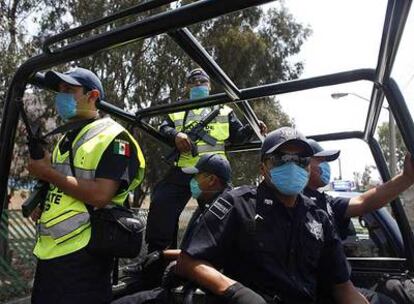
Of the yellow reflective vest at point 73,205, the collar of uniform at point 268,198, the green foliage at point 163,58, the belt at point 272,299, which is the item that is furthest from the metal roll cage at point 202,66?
the green foliage at point 163,58

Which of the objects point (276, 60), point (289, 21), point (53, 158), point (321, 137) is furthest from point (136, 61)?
point (53, 158)

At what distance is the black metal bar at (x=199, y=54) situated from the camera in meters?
1.97

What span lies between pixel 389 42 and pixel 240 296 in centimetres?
114

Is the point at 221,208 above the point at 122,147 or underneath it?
underneath

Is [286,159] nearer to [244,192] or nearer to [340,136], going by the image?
[244,192]

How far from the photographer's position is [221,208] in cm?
225

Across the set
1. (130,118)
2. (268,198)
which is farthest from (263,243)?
(130,118)

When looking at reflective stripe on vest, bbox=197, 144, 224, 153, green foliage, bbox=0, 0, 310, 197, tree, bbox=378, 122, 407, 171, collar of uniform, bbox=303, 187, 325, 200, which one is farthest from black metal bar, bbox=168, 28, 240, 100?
green foliage, bbox=0, 0, 310, 197

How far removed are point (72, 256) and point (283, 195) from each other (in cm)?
98

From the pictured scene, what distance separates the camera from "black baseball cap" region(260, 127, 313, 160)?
2320 millimetres

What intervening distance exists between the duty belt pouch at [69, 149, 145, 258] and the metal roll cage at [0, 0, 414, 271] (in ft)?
1.45

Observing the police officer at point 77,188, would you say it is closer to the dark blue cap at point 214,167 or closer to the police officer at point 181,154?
the dark blue cap at point 214,167

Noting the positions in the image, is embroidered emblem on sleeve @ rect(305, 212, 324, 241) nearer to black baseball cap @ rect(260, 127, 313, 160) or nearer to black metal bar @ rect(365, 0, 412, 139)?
black baseball cap @ rect(260, 127, 313, 160)

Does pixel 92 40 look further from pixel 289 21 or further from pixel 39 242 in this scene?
pixel 289 21
